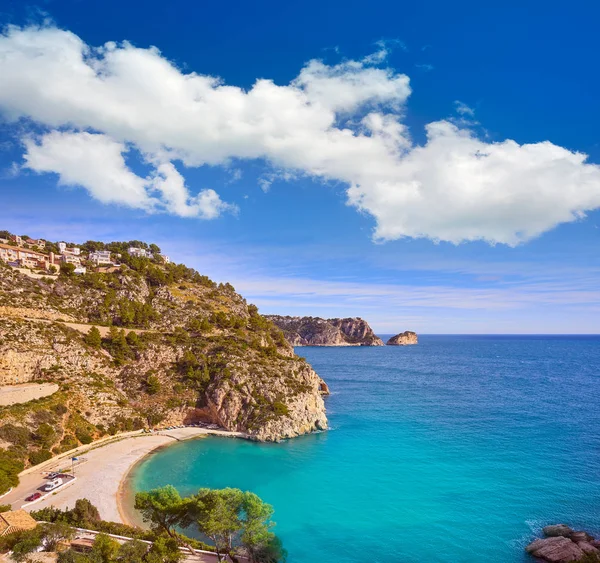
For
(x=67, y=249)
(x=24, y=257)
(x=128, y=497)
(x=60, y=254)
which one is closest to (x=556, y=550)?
(x=128, y=497)

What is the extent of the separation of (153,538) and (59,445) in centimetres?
2827

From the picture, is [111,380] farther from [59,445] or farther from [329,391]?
[329,391]

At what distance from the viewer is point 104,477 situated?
1729 inches

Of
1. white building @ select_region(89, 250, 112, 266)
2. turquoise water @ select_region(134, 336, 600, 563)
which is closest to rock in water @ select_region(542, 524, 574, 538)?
turquoise water @ select_region(134, 336, 600, 563)

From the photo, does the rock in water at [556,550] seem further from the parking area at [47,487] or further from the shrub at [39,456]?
the shrub at [39,456]

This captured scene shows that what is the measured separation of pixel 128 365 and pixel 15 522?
41.8m

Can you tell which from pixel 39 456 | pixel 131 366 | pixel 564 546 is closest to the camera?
pixel 564 546

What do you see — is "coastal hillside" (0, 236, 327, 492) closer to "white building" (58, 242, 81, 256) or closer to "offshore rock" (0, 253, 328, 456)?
"offshore rock" (0, 253, 328, 456)

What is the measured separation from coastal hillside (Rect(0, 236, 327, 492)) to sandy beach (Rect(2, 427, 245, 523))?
11.8 ft

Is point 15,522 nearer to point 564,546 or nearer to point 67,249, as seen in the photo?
point 564,546

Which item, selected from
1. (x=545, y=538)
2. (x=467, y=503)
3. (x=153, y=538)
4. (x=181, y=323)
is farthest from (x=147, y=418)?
(x=545, y=538)

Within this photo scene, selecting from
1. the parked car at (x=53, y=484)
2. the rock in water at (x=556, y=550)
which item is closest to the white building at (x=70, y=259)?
the parked car at (x=53, y=484)

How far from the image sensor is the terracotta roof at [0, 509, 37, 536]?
28.9m

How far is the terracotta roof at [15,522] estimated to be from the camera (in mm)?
28888
